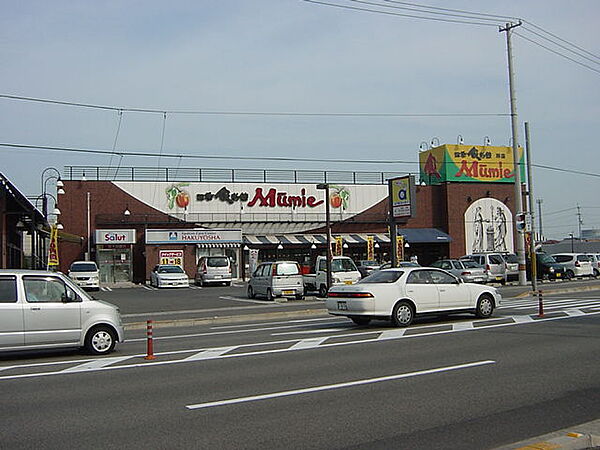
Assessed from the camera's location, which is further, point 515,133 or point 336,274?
point 515,133

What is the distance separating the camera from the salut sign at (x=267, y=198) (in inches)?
2039

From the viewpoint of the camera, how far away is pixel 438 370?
10914mm

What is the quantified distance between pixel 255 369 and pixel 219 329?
785cm

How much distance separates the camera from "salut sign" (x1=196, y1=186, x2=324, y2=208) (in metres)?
51.8

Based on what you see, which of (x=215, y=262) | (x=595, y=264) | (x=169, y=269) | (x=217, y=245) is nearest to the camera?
(x=215, y=262)

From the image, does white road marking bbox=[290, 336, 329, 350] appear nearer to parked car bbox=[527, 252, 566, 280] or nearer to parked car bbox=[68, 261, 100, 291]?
parked car bbox=[68, 261, 100, 291]

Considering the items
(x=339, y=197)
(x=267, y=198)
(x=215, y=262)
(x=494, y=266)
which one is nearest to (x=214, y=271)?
(x=215, y=262)

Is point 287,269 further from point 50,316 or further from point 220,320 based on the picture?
point 50,316

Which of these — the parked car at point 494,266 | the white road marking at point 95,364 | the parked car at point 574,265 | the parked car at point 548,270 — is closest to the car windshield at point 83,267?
the parked car at point 494,266

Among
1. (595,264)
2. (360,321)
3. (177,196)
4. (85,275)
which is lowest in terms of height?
(360,321)

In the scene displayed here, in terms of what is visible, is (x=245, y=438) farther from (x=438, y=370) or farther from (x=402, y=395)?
(x=438, y=370)

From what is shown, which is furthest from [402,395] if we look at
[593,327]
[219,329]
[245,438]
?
[219,329]

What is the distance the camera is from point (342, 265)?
31.8 m

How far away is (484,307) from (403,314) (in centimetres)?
287
